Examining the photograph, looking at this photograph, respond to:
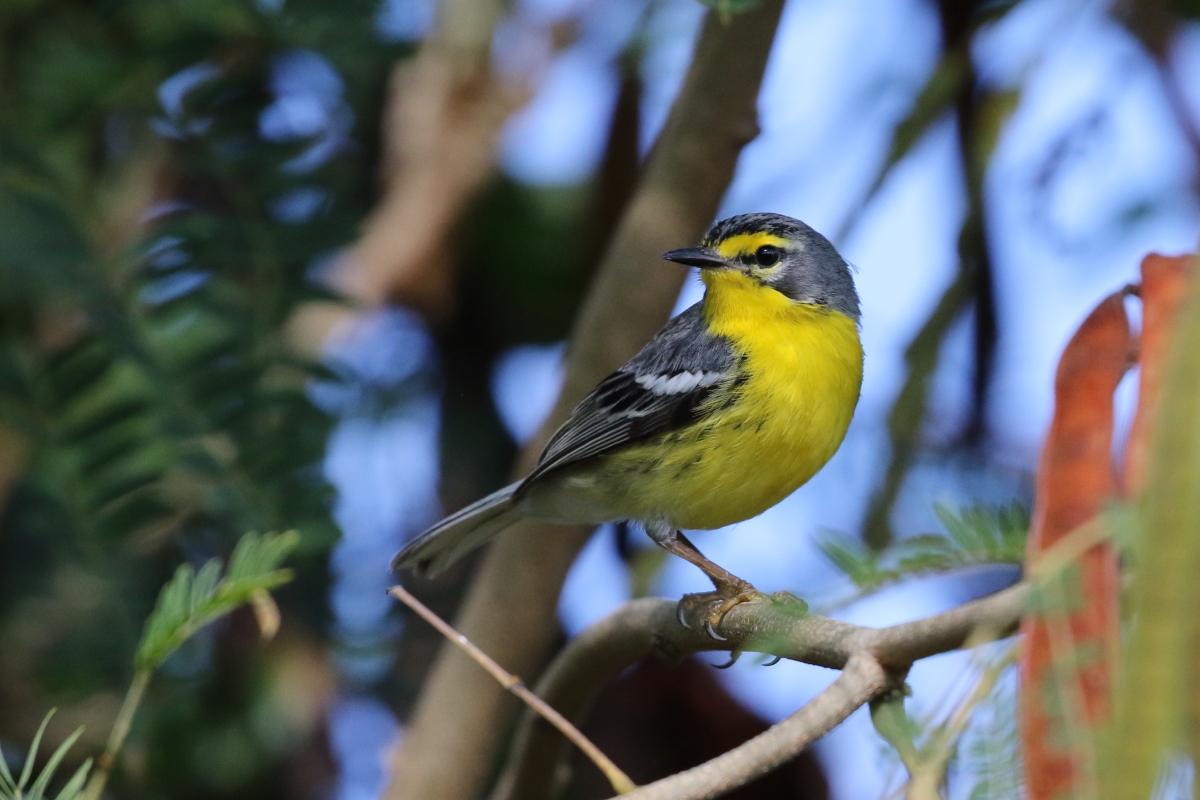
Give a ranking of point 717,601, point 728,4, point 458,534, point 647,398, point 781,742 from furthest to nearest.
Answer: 1. point 458,534
2. point 647,398
3. point 717,601
4. point 728,4
5. point 781,742

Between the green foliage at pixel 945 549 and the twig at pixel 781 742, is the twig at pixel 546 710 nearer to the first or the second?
the twig at pixel 781 742

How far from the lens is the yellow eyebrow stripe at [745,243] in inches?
117

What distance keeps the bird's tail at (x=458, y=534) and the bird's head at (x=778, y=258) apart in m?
0.78

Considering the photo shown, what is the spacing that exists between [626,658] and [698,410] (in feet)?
1.96

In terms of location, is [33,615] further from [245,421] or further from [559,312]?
[559,312]

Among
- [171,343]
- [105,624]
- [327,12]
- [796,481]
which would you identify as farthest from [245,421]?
[796,481]

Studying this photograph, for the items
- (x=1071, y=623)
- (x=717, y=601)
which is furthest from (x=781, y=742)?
(x=717, y=601)

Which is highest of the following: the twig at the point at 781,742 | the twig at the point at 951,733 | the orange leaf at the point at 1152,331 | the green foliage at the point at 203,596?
the orange leaf at the point at 1152,331

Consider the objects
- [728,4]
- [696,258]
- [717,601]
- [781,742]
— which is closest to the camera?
[781,742]

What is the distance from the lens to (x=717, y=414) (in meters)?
2.78

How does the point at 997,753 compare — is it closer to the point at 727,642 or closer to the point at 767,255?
the point at 727,642

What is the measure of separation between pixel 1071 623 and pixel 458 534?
2079mm

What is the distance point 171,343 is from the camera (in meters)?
2.73

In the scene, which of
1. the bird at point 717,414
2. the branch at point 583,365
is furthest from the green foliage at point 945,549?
the branch at point 583,365
